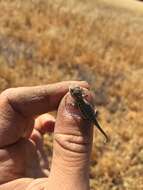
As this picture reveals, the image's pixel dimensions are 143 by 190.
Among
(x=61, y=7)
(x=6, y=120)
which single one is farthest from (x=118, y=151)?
(x=61, y=7)

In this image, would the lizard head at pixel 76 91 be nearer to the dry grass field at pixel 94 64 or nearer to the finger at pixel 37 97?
the finger at pixel 37 97

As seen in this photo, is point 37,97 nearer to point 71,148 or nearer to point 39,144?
point 71,148

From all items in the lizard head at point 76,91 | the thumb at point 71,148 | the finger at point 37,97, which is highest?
the lizard head at point 76,91

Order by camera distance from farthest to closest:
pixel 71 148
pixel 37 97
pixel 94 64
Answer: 1. pixel 94 64
2. pixel 37 97
3. pixel 71 148

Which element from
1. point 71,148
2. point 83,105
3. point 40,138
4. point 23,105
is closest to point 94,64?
point 40,138

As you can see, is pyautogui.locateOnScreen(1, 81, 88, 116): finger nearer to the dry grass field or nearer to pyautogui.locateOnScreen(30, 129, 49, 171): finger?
pyautogui.locateOnScreen(30, 129, 49, 171): finger

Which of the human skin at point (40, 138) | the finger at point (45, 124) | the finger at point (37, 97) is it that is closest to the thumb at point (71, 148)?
the human skin at point (40, 138)
